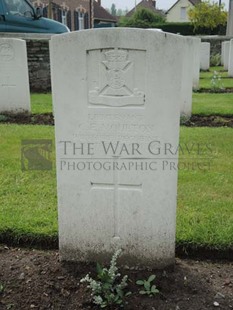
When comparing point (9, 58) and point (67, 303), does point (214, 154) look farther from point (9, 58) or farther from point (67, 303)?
point (9, 58)

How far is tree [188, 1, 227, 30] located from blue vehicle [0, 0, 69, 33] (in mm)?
20402

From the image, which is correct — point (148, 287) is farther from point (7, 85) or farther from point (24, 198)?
point (7, 85)

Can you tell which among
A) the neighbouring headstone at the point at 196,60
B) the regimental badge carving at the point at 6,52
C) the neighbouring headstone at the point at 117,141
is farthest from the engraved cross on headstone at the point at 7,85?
the neighbouring headstone at the point at 117,141

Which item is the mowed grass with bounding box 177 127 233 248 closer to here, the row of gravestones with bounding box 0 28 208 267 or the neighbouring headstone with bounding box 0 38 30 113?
the row of gravestones with bounding box 0 28 208 267

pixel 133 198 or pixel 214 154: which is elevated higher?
pixel 133 198

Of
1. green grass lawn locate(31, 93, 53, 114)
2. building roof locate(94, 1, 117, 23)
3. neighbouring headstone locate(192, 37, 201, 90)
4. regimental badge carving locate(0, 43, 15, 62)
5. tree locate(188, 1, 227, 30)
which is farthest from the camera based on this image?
building roof locate(94, 1, 117, 23)

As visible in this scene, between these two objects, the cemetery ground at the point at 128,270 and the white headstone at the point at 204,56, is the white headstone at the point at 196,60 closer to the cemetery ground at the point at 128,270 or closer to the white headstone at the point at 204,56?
the cemetery ground at the point at 128,270

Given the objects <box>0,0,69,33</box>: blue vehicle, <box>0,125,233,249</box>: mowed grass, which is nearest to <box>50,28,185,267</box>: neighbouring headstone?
<box>0,125,233,249</box>: mowed grass

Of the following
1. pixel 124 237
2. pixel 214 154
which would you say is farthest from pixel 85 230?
pixel 214 154

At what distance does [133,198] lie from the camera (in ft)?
8.42

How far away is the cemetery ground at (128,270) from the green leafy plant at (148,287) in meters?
0.04

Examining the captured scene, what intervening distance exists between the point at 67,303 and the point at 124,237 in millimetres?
571

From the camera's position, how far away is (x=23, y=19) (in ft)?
36.6

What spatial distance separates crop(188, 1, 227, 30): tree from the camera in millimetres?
29047
